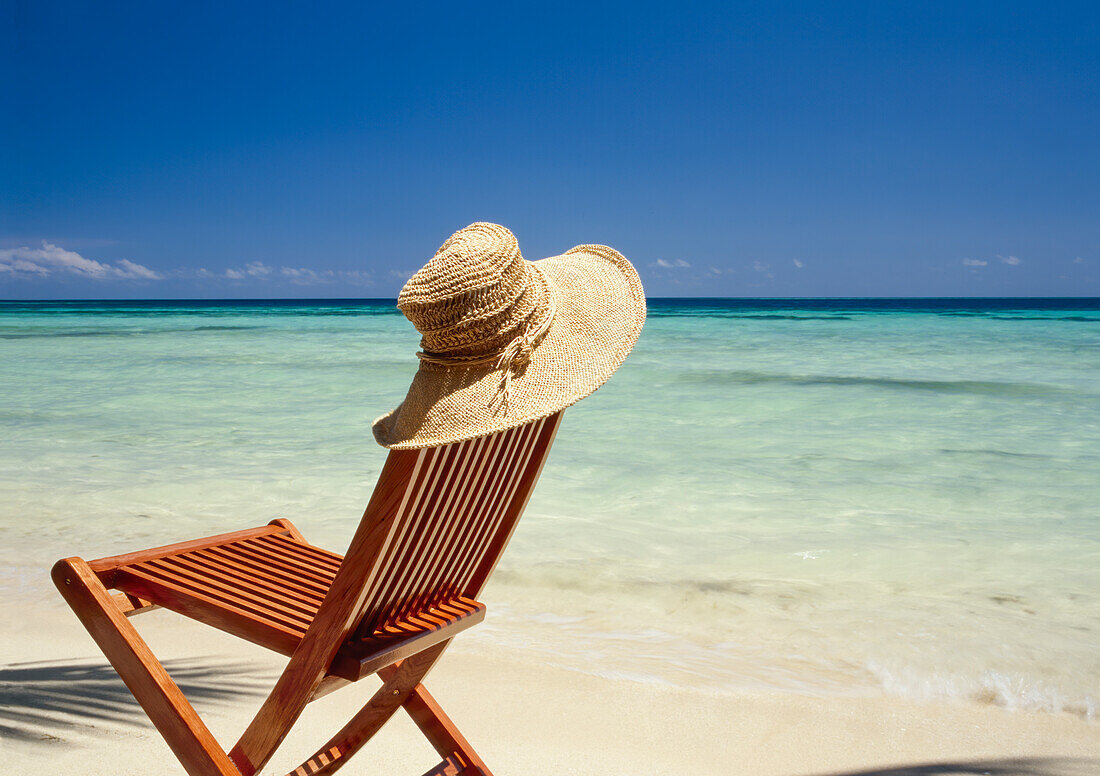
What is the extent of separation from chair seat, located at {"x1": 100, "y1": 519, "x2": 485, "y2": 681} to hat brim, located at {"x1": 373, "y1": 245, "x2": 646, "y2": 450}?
0.41 meters

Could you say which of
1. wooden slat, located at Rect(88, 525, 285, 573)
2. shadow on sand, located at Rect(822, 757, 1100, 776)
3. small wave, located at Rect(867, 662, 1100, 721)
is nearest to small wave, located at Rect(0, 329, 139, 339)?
wooden slat, located at Rect(88, 525, 285, 573)

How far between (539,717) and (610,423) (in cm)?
600

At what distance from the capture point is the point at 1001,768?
91.8 inches

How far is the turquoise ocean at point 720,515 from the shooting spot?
10.3ft

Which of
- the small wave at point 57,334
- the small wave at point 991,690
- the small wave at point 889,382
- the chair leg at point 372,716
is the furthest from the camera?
the small wave at point 57,334

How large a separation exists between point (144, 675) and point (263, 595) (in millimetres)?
287

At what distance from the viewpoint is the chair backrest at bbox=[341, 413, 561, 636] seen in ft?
4.86

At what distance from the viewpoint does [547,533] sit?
4.59 metres

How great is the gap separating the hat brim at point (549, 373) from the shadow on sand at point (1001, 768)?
1396mm

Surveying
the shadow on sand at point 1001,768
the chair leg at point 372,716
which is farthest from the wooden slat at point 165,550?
the shadow on sand at point 1001,768

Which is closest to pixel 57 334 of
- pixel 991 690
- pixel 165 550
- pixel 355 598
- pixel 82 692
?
pixel 82 692

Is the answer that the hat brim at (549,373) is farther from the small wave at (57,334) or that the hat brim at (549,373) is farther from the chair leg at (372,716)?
the small wave at (57,334)

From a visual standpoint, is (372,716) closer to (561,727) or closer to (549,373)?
(561,727)

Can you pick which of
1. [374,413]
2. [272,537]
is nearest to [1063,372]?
[374,413]
